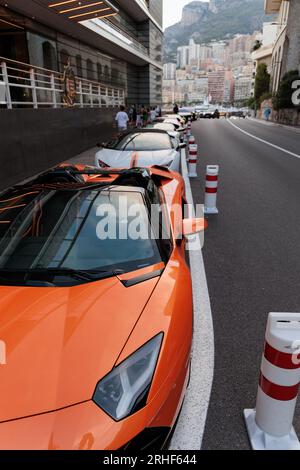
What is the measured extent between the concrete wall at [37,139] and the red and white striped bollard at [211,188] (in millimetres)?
5107

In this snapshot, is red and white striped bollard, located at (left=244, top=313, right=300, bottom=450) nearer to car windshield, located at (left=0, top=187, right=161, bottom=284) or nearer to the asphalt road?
the asphalt road

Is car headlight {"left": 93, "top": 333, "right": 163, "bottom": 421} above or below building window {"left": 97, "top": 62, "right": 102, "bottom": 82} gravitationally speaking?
below

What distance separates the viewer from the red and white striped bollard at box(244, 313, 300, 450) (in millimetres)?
1988

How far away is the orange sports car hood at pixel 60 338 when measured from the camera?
5.34ft

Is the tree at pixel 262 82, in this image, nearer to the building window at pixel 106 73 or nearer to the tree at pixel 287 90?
the tree at pixel 287 90

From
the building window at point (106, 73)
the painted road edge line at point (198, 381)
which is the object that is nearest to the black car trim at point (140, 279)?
the painted road edge line at point (198, 381)

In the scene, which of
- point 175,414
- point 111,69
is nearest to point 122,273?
point 175,414

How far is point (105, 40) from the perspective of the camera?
26.9 metres

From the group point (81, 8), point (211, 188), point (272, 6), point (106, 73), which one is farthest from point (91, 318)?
point (272, 6)

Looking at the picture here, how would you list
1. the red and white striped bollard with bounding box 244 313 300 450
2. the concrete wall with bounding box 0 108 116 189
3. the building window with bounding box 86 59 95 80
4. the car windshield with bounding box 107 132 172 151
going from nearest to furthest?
the red and white striped bollard with bounding box 244 313 300 450
the car windshield with bounding box 107 132 172 151
the concrete wall with bounding box 0 108 116 189
the building window with bounding box 86 59 95 80

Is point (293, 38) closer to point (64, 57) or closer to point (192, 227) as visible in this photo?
point (64, 57)

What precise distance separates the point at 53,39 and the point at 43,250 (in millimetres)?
22096

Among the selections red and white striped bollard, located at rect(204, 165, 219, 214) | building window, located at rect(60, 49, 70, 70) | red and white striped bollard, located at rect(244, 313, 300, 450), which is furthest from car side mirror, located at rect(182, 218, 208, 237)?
building window, located at rect(60, 49, 70, 70)

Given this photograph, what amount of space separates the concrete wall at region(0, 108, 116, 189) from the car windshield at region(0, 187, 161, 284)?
669 cm
